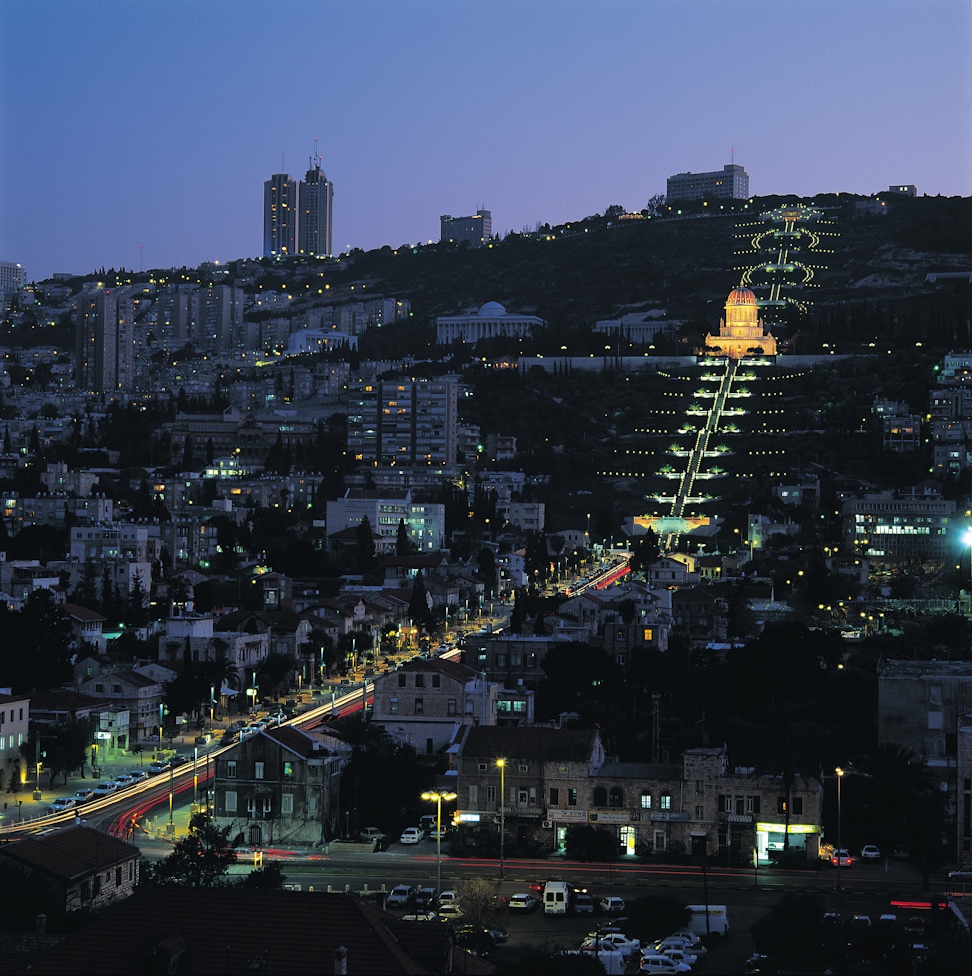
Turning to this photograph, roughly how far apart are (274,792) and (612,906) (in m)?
10.1

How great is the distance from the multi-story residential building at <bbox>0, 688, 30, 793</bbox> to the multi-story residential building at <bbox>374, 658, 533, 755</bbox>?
9193 millimetres

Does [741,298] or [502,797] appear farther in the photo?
[741,298]

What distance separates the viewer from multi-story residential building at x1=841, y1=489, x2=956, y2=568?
112m

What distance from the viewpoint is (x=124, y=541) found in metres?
98.7

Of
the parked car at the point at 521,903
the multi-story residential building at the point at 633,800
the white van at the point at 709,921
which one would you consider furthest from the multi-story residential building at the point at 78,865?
the multi-story residential building at the point at 633,800

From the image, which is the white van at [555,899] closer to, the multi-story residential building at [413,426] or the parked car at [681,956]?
the parked car at [681,956]

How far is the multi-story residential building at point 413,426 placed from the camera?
150m

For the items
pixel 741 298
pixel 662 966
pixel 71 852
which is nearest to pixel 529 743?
pixel 71 852

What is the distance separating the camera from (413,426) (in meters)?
151

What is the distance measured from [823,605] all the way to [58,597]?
31.9 m

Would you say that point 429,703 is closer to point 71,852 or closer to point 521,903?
point 521,903

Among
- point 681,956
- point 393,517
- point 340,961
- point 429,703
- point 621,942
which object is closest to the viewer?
point 340,961

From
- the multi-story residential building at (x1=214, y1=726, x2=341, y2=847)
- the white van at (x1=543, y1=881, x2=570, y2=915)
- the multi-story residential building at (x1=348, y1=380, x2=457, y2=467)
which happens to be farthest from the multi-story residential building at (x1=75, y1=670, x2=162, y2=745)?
the multi-story residential building at (x1=348, y1=380, x2=457, y2=467)

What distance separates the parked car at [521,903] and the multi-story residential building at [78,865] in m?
6.59
